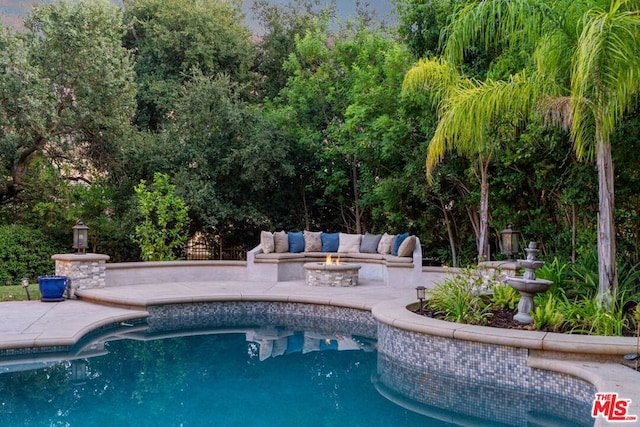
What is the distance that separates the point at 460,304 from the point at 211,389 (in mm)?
2804

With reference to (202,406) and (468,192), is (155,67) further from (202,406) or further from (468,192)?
(202,406)

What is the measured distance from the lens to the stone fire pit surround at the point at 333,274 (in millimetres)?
9898

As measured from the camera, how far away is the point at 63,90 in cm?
1182

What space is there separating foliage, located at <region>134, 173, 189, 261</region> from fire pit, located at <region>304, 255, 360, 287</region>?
321 centimetres

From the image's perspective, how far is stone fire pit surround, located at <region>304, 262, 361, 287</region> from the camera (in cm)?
990

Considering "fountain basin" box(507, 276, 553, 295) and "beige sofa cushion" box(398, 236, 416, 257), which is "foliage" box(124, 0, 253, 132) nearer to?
"beige sofa cushion" box(398, 236, 416, 257)

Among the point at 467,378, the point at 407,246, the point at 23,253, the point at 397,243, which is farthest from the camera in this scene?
the point at 23,253

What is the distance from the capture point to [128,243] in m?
13.2

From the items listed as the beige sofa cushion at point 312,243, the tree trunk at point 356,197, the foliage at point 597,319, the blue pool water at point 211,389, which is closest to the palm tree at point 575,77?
the foliage at point 597,319

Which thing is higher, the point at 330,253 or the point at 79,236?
the point at 79,236

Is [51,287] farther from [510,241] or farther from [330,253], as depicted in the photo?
[510,241]

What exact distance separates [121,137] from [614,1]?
10.6 meters

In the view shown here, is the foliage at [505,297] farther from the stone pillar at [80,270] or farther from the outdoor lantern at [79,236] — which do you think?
the outdoor lantern at [79,236]

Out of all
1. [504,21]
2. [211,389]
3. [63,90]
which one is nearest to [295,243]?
[63,90]
